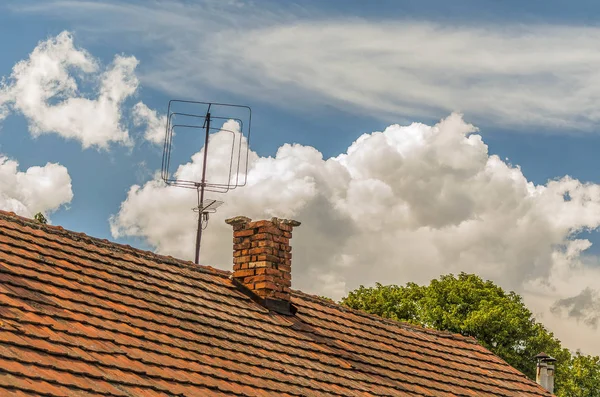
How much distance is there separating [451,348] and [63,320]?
8899 millimetres

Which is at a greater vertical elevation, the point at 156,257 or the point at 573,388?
the point at 573,388

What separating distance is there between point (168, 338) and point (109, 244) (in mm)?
2425

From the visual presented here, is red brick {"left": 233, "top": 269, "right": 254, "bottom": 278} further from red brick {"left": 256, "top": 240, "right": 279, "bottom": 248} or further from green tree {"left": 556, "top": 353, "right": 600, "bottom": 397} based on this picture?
green tree {"left": 556, "top": 353, "right": 600, "bottom": 397}

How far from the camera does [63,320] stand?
346 inches

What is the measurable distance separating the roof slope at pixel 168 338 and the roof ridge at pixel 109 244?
21 millimetres

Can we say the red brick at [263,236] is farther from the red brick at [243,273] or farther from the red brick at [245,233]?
the red brick at [243,273]

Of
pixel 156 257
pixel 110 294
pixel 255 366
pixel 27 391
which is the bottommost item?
pixel 27 391

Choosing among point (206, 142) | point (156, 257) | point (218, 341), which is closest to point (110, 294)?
point (218, 341)

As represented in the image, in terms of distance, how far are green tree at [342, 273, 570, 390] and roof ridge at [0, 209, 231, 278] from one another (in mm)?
28982

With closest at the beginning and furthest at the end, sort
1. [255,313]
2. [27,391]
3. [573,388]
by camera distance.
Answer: [27,391]
[255,313]
[573,388]

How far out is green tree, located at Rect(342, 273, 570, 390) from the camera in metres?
40.8

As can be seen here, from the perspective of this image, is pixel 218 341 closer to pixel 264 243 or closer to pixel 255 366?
pixel 255 366

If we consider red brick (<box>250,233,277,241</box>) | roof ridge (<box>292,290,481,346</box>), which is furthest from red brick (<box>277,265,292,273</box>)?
roof ridge (<box>292,290,481,346</box>)

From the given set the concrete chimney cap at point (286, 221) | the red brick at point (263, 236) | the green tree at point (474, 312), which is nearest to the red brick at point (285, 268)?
the red brick at point (263, 236)
